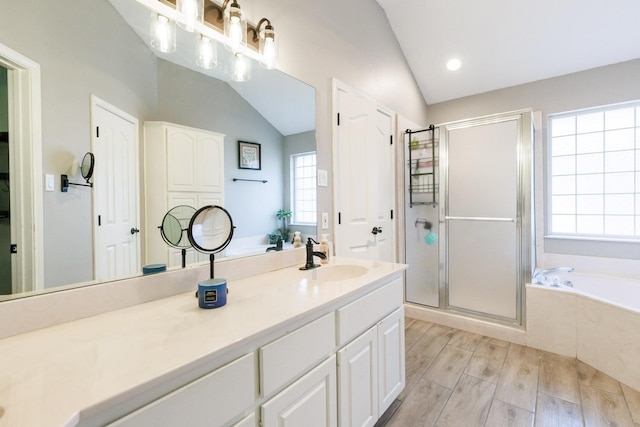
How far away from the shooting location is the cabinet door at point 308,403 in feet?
2.94

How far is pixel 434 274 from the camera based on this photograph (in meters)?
2.94

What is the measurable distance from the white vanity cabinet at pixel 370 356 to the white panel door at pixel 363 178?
0.70 meters

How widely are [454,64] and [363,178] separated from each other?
1787mm

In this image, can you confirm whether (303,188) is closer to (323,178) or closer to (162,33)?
(323,178)

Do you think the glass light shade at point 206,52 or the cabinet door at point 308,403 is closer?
the cabinet door at point 308,403

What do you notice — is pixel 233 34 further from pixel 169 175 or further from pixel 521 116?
pixel 521 116

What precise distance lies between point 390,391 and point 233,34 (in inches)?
79.8

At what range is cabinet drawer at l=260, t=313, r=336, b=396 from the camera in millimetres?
870

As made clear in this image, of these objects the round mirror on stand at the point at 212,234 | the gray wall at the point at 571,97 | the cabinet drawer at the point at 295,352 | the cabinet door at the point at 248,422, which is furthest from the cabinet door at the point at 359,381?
the gray wall at the point at 571,97

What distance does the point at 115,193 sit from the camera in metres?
1.07

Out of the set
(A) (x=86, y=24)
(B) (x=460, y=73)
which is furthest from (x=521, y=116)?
(A) (x=86, y=24)

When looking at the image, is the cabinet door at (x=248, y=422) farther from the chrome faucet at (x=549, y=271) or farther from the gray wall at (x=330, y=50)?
the chrome faucet at (x=549, y=271)

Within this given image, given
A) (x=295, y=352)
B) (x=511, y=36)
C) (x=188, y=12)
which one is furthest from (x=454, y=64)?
(x=295, y=352)

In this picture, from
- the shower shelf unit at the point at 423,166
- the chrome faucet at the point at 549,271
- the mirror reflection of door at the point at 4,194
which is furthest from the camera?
the shower shelf unit at the point at 423,166
